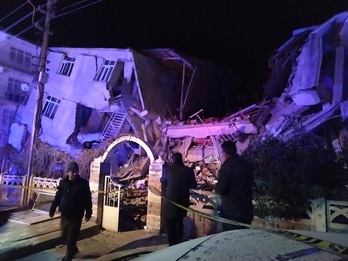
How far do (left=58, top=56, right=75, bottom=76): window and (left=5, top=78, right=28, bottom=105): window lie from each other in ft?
9.15

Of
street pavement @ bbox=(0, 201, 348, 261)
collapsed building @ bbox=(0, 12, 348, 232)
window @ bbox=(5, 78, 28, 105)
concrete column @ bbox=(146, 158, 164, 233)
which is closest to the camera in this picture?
street pavement @ bbox=(0, 201, 348, 261)

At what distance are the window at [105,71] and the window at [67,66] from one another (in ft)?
6.67

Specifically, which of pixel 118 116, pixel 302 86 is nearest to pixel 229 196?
pixel 302 86

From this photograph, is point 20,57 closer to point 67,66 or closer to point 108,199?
point 67,66

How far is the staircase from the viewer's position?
593 inches

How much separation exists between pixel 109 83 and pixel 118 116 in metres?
1.70

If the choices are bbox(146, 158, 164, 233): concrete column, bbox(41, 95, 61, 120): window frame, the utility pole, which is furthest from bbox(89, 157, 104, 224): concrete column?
bbox(41, 95, 61, 120): window frame

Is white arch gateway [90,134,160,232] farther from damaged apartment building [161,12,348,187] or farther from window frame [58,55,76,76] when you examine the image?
window frame [58,55,76,76]

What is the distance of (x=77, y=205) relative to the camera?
5.05 meters

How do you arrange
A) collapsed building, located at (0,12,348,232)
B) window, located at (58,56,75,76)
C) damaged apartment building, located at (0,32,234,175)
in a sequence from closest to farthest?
collapsed building, located at (0,12,348,232) < damaged apartment building, located at (0,32,234,175) < window, located at (58,56,75,76)

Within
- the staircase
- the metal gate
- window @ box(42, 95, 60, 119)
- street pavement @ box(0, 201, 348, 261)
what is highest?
window @ box(42, 95, 60, 119)

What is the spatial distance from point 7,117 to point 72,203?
14426 millimetres

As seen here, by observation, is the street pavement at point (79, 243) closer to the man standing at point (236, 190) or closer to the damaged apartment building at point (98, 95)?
the man standing at point (236, 190)

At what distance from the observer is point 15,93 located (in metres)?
17.5
